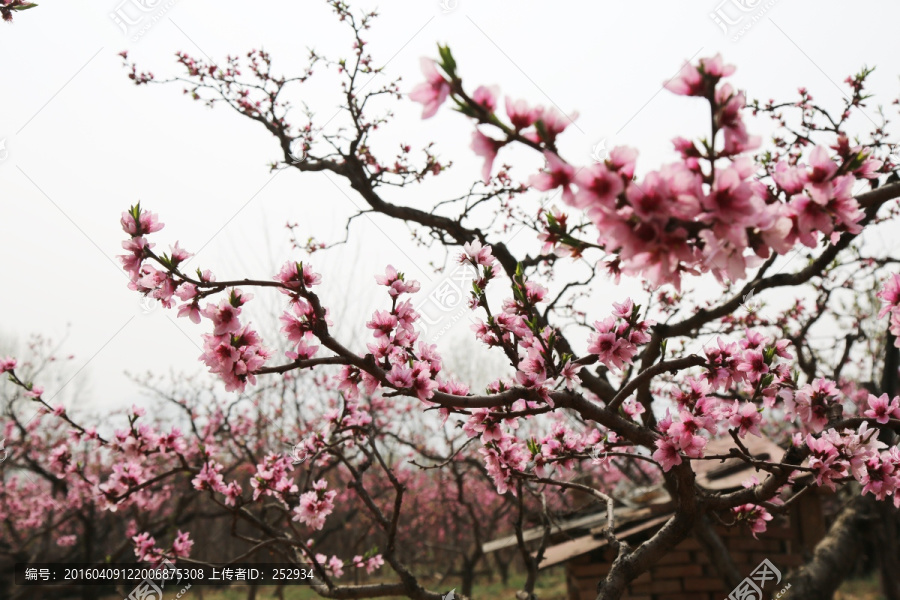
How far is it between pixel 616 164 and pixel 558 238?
16.2 inches

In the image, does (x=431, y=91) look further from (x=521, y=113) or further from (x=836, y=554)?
(x=836, y=554)

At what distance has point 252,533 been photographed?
17375 millimetres

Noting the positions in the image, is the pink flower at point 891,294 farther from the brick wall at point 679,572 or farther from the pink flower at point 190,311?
the brick wall at point 679,572

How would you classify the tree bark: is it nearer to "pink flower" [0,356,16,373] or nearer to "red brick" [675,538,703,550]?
"red brick" [675,538,703,550]

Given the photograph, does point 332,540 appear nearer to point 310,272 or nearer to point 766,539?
point 766,539

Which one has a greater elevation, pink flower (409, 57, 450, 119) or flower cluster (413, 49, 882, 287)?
pink flower (409, 57, 450, 119)

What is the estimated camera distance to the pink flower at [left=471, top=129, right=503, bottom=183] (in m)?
1.25

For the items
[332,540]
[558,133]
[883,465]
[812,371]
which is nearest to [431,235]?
[883,465]

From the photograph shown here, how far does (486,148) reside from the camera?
126 cm

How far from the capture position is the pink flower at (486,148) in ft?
4.09

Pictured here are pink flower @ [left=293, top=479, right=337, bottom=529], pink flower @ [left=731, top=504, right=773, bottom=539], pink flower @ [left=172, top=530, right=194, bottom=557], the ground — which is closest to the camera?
pink flower @ [left=731, top=504, right=773, bottom=539]

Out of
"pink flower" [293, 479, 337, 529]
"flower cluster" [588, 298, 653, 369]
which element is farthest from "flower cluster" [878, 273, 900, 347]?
"pink flower" [293, 479, 337, 529]

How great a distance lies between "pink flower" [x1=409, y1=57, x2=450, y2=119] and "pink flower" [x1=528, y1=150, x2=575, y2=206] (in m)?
0.26

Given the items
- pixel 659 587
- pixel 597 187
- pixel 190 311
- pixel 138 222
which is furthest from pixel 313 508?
pixel 659 587
